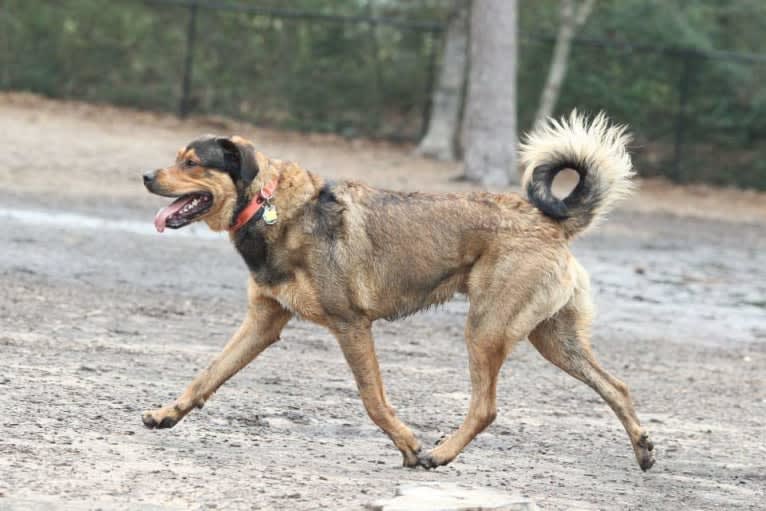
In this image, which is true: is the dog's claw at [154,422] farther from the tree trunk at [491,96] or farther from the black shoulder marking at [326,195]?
the tree trunk at [491,96]

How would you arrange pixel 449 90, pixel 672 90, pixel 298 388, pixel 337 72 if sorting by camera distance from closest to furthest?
pixel 298 388 < pixel 449 90 < pixel 672 90 < pixel 337 72

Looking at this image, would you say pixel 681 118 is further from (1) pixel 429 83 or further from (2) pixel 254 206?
(2) pixel 254 206

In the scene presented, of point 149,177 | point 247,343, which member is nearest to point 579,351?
A: point 247,343

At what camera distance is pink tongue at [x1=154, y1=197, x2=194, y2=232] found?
22.7 feet

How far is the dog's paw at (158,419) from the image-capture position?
→ 22.9 feet

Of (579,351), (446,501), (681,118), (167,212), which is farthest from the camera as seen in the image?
(681,118)

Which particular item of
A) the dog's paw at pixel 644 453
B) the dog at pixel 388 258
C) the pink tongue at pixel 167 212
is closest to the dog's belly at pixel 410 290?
the dog at pixel 388 258

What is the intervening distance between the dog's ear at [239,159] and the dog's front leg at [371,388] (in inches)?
35.4

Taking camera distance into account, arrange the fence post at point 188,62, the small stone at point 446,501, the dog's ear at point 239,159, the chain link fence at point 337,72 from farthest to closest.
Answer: the fence post at point 188,62 → the chain link fence at point 337,72 → the dog's ear at point 239,159 → the small stone at point 446,501

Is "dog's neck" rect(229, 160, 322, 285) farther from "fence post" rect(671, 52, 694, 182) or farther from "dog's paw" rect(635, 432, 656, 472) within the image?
"fence post" rect(671, 52, 694, 182)

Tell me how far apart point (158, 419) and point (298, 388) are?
1.68 metres

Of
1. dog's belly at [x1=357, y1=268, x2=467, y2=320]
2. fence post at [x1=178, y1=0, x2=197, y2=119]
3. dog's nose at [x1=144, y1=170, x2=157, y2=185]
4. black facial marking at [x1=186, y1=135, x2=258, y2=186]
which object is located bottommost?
fence post at [x1=178, y1=0, x2=197, y2=119]

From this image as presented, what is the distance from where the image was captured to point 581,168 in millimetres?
7578

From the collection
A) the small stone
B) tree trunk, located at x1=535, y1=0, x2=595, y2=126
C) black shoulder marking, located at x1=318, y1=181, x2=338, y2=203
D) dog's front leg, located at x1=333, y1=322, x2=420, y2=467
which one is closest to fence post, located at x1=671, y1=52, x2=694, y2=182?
tree trunk, located at x1=535, y1=0, x2=595, y2=126
